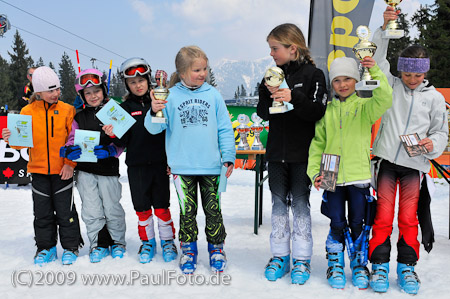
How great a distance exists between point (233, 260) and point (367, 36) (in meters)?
2.41

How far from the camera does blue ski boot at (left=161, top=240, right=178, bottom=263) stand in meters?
3.65

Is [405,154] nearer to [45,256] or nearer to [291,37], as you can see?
[291,37]

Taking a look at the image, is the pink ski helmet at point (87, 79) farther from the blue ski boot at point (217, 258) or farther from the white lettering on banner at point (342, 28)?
the white lettering on banner at point (342, 28)

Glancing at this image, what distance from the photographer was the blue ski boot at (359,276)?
2.97m

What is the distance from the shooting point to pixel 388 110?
9.92ft

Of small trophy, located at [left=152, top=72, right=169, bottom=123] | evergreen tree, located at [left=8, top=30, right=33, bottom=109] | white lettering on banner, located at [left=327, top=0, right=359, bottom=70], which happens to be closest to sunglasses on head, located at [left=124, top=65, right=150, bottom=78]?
small trophy, located at [left=152, top=72, right=169, bottom=123]

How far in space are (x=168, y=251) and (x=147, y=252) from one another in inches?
8.3

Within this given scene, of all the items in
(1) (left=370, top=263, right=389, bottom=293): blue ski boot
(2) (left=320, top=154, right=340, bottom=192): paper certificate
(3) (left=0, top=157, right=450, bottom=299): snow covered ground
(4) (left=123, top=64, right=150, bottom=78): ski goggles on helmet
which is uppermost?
(4) (left=123, top=64, right=150, bottom=78): ski goggles on helmet

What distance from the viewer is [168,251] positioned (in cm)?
367

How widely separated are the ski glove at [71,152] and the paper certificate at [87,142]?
0.13 feet

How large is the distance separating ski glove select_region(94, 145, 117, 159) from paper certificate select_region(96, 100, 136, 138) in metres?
0.24

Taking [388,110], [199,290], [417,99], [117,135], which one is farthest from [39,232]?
[417,99]

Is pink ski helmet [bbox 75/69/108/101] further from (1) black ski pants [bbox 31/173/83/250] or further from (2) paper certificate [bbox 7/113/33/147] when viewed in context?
(1) black ski pants [bbox 31/173/83/250]

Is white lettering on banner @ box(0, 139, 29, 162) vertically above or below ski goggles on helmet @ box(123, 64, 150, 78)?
below
